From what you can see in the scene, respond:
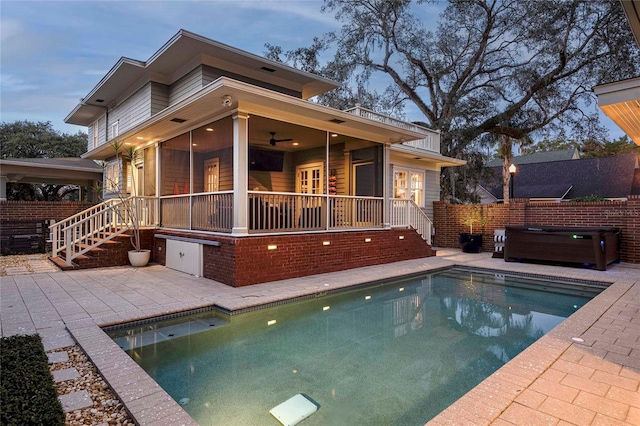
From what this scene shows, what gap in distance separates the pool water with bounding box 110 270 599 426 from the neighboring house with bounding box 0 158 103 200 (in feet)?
41.6

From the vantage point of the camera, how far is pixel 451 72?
19.9 metres

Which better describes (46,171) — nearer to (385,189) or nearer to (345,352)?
(385,189)

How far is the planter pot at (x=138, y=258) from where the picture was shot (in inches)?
328

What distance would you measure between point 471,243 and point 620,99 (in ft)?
23.8

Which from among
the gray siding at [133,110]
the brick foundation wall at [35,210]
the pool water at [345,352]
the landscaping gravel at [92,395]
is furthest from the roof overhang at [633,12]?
the brick foundation wall at [35,210]

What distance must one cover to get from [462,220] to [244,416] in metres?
11.7

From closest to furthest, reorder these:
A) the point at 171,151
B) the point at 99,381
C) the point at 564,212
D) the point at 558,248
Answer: the point at 99,381 < the point at 558,248 < the point at 171,151 < the point at 564,212

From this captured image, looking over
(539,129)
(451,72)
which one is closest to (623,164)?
(539,129)


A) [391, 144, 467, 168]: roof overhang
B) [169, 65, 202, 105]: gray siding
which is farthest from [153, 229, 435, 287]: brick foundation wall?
[169, 65, 202, 105]: gray siding

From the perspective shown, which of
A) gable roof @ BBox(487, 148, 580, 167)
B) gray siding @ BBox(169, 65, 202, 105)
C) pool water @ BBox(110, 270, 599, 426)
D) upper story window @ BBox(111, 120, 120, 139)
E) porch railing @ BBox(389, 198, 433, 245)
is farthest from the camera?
gable roof @ BBox(487, 148, 580, 167)

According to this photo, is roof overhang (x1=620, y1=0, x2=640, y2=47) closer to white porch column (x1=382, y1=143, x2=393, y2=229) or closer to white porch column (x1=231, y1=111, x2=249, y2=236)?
white porch column (x1=231, y1=111, x2=249, y2=236)

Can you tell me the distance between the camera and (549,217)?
10656 mm

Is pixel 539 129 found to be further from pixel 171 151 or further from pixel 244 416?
pixel 244 416

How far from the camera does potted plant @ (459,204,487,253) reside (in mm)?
11849
